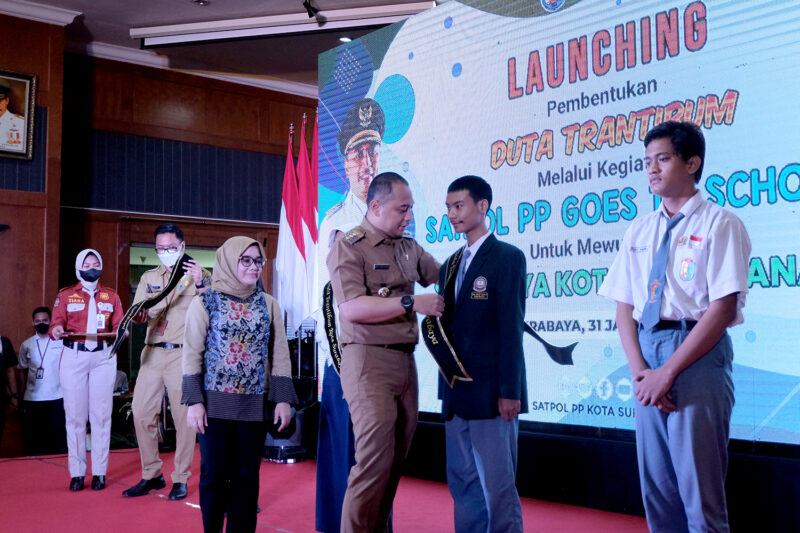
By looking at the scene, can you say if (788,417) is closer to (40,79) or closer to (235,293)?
(235,293)

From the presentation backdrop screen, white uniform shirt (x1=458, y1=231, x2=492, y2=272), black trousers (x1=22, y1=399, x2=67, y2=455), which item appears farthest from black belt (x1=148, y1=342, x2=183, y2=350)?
black trousers (x1=22, y1=399, x2=67, y2=455)

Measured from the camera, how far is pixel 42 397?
7.08 metres

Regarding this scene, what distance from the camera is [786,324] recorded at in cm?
334

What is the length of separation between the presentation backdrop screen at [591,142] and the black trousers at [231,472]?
190cm

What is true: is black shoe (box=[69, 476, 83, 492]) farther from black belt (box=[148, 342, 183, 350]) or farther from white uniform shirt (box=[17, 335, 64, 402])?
white uniform shirt (box=[17, 335, 64, 402])

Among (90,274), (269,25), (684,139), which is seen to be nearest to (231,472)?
(684,139)

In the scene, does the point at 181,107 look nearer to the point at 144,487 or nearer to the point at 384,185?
the point at 144,487

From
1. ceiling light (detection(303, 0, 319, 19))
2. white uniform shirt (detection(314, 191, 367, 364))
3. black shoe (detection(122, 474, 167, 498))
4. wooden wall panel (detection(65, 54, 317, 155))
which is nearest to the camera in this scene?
black shoe (detection(122, 474, 167, 498))

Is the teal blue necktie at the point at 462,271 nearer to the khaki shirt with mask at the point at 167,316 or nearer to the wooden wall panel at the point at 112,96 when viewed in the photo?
the khaki shirt with mask at the point at 167,316

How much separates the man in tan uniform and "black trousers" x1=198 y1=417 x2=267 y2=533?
0.53 metres

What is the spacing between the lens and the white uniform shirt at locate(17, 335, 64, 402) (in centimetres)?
709

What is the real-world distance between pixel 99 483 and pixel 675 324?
4229 millimetres

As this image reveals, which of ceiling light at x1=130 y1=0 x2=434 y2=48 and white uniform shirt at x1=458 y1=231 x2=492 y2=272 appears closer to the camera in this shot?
white uniform shirt at x1=458 y1=231 x2=492 y2=272

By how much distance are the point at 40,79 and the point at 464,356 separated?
6.85 meters
